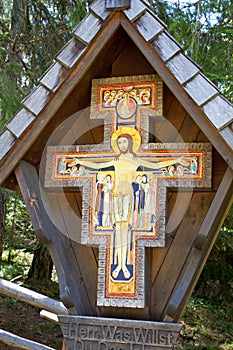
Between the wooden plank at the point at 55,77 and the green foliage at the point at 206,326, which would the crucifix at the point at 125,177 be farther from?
the green foliage at the point at 206,326

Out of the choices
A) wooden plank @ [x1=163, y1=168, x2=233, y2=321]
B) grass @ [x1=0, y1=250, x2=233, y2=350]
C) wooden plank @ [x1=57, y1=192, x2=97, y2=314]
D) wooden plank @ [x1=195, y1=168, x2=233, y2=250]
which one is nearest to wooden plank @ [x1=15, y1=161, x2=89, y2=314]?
wooden plank @ [x1=57, y1=192, x2=97, y2=314]

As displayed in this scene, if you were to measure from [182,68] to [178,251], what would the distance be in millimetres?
1056

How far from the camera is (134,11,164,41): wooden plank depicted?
2799 mm

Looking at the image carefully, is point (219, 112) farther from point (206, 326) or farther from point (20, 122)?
point (206, 326)

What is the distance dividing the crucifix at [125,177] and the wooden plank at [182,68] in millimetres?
285

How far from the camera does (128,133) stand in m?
3.06

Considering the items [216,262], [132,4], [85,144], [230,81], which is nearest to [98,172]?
[85,144]

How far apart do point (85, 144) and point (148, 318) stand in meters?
1.16

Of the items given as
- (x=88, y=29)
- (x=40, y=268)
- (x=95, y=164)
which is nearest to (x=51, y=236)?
(x=95, y=164)

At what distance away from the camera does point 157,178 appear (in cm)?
295

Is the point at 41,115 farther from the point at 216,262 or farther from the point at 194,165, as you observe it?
the point at 216,262

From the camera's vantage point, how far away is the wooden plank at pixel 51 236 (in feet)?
9.57

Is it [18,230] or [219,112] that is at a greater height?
[219,112]

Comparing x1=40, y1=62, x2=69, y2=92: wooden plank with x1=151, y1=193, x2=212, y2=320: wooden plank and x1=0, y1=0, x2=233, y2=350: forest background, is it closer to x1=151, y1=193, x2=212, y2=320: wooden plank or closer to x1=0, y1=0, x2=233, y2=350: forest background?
x1=151, y1=193, x2=212, y2=320: wooden plank
